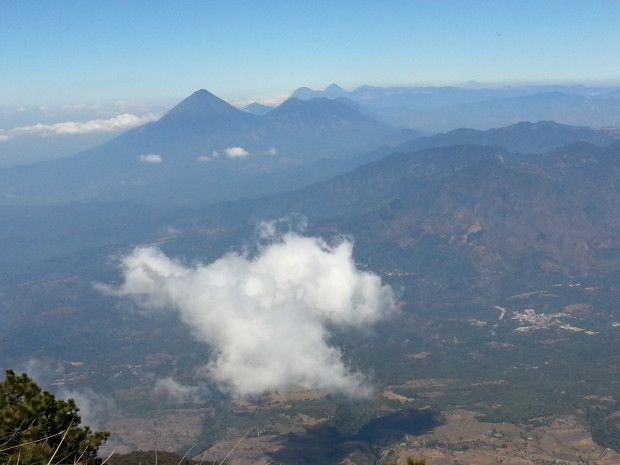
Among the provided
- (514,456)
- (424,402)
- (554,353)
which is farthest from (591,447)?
(554,353)

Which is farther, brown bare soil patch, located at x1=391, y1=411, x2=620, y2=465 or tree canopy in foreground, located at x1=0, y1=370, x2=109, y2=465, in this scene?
brown bare soil patch, located at x1=391, y1=411, x2=620, y2=465

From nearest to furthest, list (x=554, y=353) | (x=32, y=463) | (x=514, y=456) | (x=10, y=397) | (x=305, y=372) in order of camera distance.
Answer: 1. (x=32, y=463)
2. (x=10, y=397)
3. (x=514, y=456)
4. (x=554, y=353)
5. (x=305, y=372)

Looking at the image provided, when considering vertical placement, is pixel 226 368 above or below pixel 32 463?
below

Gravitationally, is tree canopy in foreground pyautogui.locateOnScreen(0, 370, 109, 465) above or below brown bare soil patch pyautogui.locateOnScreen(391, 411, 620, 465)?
above

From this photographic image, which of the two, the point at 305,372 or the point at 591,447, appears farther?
the point at 305,372

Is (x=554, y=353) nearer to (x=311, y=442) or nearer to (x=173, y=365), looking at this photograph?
(x=311, y=442)

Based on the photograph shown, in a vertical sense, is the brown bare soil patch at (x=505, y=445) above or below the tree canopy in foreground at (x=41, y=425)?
below

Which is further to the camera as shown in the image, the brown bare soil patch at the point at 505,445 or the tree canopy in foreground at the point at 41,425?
the brown bare soil patch at the point at 505,445

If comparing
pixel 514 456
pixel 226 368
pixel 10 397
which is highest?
pixel 10 397

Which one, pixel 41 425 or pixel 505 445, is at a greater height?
pixel 41 425

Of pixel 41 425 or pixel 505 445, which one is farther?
pixel 505 445

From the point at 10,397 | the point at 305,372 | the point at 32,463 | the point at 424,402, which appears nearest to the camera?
the point at 32,463
